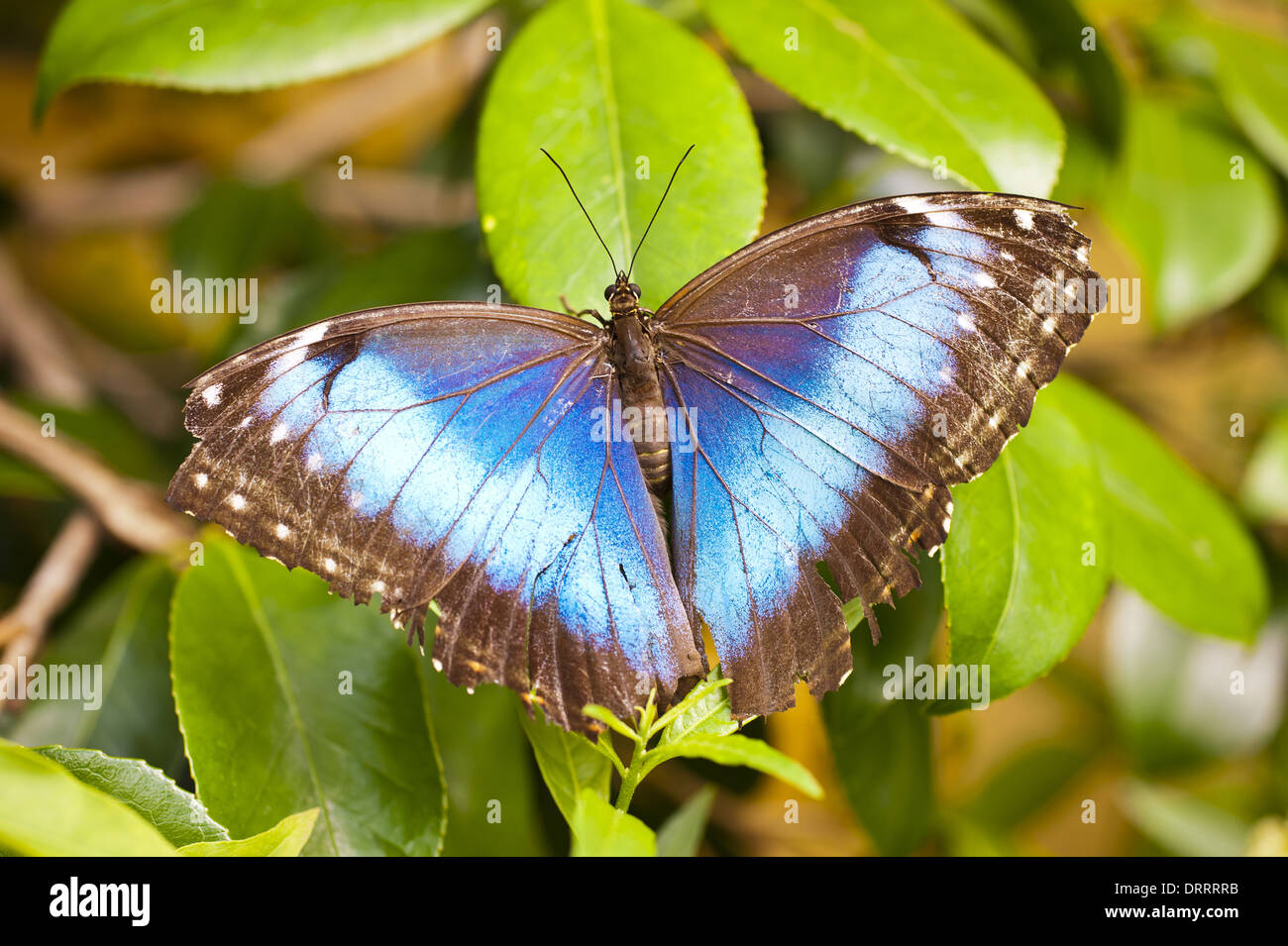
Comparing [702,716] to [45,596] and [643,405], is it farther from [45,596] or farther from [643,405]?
[45,596]

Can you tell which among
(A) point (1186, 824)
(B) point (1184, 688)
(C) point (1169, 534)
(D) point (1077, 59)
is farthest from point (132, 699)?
(A) point (1186, 824)

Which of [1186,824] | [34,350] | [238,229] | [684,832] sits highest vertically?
[238,229]

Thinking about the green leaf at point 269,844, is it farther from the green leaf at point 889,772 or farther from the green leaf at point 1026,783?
the green leaf at point 1026,783

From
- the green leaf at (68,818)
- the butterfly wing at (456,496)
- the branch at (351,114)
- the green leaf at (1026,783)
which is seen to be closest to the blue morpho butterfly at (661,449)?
the butterfly wing at (456,496)

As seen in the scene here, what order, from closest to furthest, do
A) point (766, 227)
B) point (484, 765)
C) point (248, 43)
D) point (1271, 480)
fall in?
point (248, 43)
point (484, 765)
point (1271, 480)
point (766, 227)

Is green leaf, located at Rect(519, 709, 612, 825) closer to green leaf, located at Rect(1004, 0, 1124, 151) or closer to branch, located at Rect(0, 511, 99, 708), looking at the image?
branch, located at Rect(0, 511, 99, 708)

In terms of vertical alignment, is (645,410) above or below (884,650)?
above

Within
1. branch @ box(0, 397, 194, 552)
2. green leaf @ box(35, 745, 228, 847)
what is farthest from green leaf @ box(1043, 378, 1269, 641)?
branch @ box(0, 397, 194, 552)
